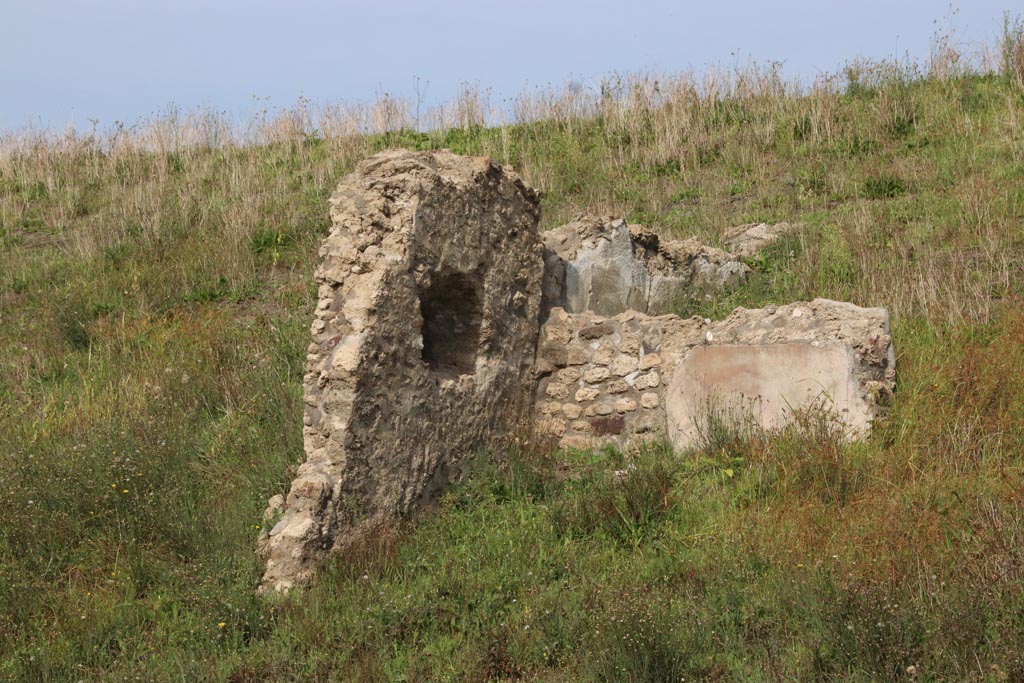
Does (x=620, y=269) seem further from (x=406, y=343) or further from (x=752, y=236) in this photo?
(x=406, y=343)

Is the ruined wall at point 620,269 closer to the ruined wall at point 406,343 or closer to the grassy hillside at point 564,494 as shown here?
the grassy hillside at point 564,494

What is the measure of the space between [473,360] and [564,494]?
1.16m

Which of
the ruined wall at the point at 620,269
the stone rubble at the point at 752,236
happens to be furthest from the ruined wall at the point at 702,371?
the stone rubble at the point at 752,236

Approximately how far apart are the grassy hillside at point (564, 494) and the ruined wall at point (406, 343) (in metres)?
0.29

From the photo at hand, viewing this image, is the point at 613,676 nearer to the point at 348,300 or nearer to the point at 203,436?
the point at 348,300

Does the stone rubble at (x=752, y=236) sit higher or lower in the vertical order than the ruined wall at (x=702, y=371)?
higher

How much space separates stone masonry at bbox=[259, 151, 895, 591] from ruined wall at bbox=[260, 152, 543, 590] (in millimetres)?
12

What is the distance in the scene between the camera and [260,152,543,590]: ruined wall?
5953mm

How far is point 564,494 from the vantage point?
6602mm

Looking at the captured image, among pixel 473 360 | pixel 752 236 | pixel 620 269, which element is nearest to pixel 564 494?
pixel 473 360

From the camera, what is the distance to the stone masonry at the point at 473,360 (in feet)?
19.8

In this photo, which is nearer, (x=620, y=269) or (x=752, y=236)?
(x=620, y=269)

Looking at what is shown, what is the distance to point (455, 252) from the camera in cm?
691

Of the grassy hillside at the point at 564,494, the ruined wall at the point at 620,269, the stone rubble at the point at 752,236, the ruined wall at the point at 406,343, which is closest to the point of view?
the grassy hillside at the point at 564,494
